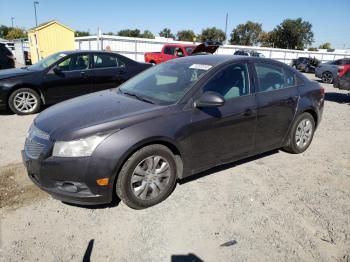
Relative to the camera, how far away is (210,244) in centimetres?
274

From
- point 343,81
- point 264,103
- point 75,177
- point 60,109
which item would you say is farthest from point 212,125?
point 343,81

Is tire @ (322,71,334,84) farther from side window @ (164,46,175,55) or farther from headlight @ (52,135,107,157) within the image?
headlight @ (52,135,107,157)

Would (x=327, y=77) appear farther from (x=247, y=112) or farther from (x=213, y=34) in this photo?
(x=213, y=34)

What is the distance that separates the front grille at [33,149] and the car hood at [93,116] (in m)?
0.17

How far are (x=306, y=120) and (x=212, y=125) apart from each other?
216 centimetres

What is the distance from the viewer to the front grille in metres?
2.98

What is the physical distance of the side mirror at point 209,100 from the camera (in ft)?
10.8

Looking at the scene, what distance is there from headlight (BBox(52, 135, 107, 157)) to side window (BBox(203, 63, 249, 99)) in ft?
4.73

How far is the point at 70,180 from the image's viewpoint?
9.40ft

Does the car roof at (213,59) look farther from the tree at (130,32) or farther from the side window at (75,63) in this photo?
the tree at (130,32)

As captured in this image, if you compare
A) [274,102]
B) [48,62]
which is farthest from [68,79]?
[274,102]

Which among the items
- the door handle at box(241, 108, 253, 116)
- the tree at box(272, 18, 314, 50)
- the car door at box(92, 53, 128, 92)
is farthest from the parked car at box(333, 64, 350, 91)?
the tree at box(272, 18, 314, 50)

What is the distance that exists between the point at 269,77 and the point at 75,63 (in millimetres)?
5195

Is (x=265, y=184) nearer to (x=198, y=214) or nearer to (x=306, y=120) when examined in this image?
(x=198, y=214)
